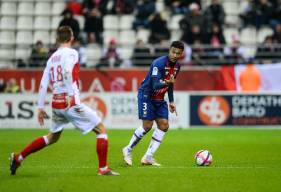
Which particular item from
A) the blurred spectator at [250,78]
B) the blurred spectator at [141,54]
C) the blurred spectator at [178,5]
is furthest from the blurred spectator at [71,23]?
the blurred spectator at [250,78]

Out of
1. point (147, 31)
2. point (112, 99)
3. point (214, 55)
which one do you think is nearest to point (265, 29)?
point (214, 55)

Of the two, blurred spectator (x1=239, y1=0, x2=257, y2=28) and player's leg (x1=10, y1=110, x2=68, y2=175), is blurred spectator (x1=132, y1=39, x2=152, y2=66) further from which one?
player's leg (x1=10, y1=110, x2=68, y2=175)

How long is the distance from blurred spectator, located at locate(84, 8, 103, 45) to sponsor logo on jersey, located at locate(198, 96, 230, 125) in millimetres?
5057

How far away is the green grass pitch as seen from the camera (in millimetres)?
9422

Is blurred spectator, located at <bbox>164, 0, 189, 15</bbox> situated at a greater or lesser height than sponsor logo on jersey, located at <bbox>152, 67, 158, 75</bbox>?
greater

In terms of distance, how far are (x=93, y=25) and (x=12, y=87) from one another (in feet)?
12.1

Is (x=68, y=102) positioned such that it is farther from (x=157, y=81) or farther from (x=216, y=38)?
(x=216, y=38)

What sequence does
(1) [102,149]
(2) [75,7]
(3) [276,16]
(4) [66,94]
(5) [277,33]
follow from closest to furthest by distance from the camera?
(4) [66,94] → (1) [102,149] → (5) [277,33] → (3) [276,16] → (2) [75,7]

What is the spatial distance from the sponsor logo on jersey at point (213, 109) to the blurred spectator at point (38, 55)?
598 cm

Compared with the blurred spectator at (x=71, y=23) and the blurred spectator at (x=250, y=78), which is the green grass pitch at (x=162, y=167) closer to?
the blurred spectator at (x=250, y=78)

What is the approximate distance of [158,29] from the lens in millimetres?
24641

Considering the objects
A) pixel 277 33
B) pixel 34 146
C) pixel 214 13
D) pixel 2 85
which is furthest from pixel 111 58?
pixel 34 146

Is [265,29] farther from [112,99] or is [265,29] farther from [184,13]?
[112,99]

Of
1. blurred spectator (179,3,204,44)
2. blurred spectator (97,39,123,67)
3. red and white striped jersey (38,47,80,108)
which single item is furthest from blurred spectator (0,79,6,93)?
red and white striped jersey (38,47,80,108)
